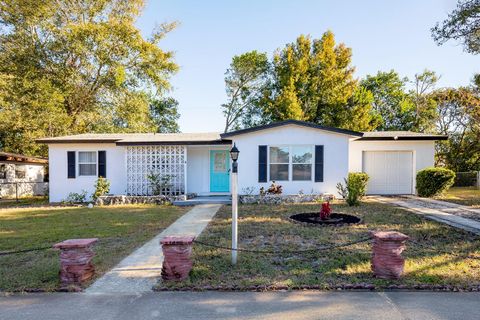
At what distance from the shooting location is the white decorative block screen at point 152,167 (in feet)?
44.1

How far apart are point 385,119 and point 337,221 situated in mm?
26419

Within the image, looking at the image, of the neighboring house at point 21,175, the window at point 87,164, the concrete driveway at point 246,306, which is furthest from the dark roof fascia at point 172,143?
the concrete driveway at point 246,306

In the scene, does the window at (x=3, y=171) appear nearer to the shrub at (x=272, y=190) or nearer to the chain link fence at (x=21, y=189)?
the chain link fence at (x=21, y=189)

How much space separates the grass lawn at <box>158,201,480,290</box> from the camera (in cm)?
424

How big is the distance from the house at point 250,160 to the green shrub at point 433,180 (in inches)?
44.6

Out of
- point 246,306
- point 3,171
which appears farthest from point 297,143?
point 3,171

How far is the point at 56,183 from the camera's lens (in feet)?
44.5

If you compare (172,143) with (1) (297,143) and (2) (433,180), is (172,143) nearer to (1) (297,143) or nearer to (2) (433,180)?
(1) (297,143)

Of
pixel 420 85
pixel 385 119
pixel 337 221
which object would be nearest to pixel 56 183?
pixel 337 221

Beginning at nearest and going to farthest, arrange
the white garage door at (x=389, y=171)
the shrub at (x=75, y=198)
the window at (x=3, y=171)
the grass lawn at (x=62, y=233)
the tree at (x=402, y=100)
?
the grass lawn at (x=62, y=233)
the shrub at (x=75, y=198)
the white garage door at (x=389, y=171)
the window at (x=3, y=171)
the tree at (x=402, y=100)

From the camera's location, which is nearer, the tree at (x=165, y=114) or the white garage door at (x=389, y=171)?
the white garage door at (x=389, y=171)

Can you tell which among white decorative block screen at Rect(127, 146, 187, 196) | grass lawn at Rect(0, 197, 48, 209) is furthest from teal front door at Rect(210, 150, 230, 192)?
grass lawn at Rect(0, 197, 48, 209)

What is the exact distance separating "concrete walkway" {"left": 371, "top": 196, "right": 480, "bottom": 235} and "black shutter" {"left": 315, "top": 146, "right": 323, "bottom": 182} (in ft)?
9.61

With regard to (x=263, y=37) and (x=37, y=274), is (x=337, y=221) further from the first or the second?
(x=263, y=37)
